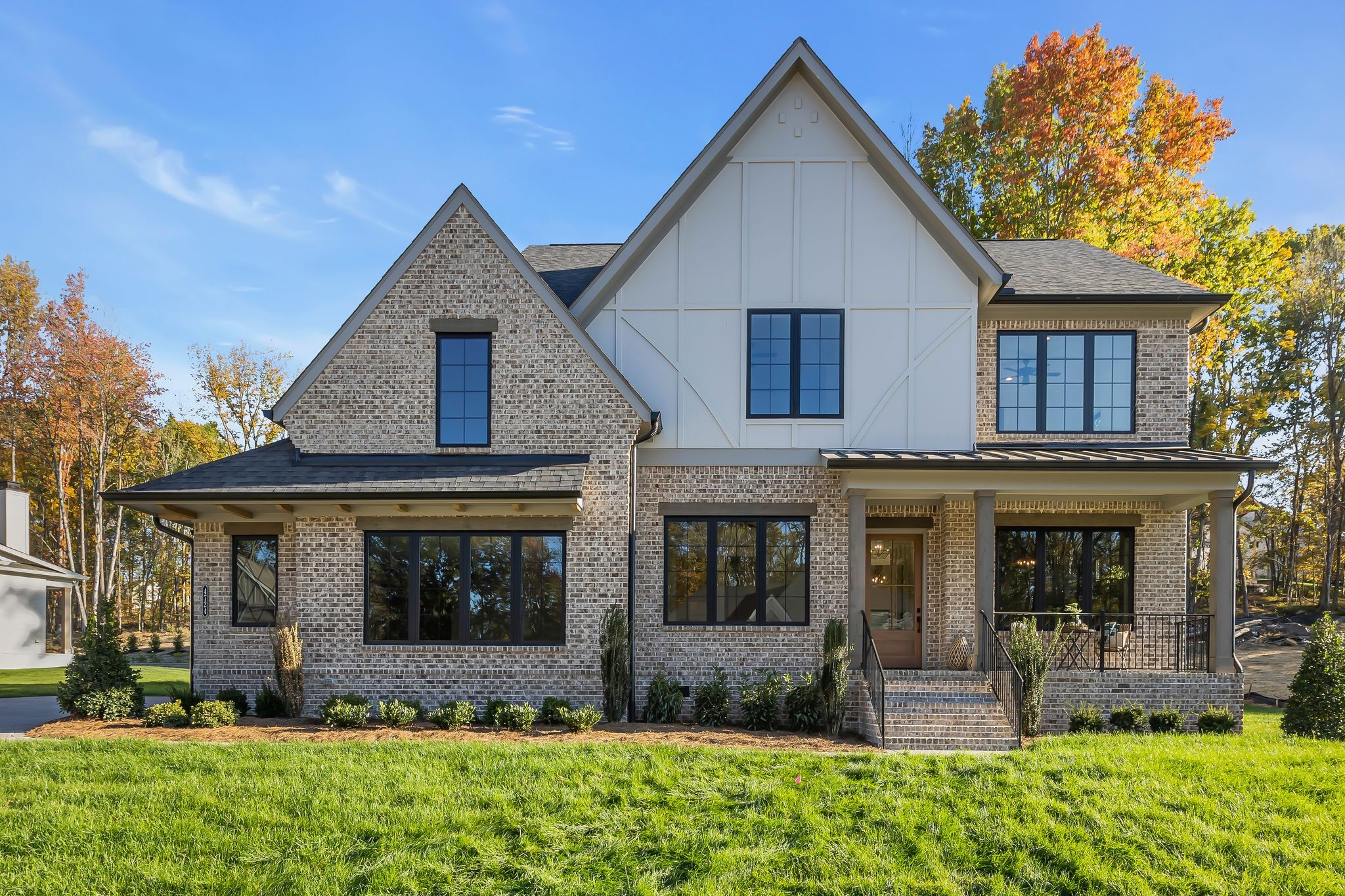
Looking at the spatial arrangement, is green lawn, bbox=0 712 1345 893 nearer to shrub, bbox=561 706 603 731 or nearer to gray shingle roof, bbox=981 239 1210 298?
shrub, bbox=561 706 603 731

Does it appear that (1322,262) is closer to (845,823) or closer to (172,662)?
(845,823)

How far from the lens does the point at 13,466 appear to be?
30.6 metres

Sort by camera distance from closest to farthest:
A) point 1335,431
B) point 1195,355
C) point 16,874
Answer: point 16,874 < point 1195,355 < point 1335,431

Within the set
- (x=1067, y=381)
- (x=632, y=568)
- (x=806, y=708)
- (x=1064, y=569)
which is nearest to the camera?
(x=806, y=708)

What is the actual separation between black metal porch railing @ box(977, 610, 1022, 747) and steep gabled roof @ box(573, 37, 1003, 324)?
233 inches

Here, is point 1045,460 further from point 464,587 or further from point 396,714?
point 396,714

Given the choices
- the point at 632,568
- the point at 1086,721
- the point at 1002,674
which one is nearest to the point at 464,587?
the point at 632,568

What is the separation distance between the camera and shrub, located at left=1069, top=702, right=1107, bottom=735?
11938mm

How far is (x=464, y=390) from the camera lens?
43.7ft

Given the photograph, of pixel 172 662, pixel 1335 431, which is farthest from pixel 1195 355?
pixel 172 662

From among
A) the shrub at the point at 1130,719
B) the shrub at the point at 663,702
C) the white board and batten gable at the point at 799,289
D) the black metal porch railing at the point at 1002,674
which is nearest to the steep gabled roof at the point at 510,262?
the white board and batten gable at the point at 799,289

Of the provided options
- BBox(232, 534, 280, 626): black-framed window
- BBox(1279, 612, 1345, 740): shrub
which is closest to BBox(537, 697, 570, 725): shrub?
BBox(232, 534, 280, 626): black-framed window

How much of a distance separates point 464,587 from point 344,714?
263 cm

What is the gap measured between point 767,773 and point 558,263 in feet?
38.6
